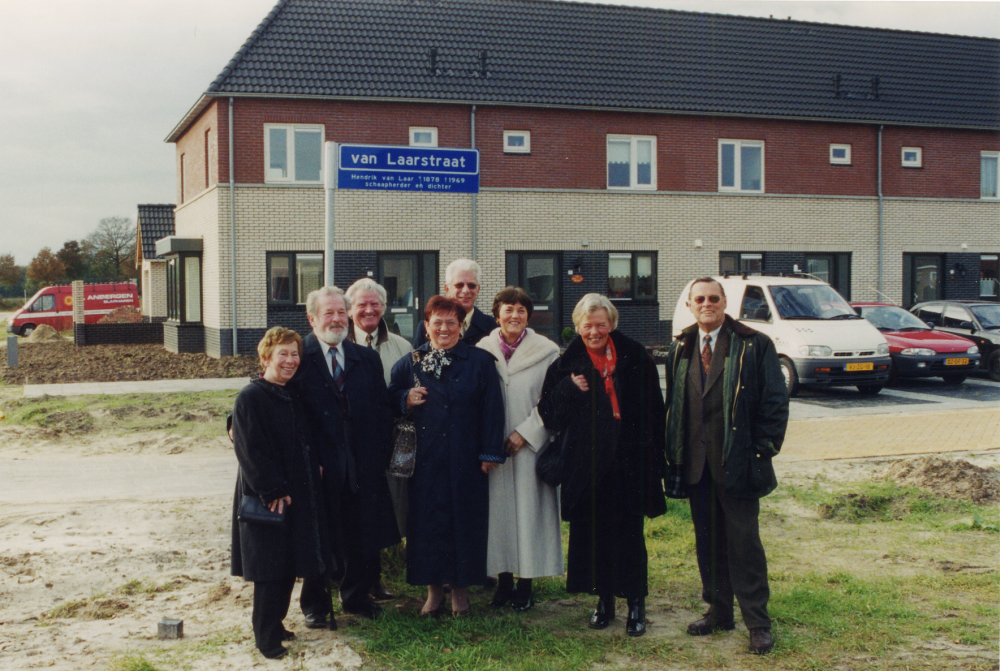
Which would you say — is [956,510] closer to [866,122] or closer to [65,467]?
[65,467]

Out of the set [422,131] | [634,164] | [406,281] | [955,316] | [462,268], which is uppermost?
[422,131]

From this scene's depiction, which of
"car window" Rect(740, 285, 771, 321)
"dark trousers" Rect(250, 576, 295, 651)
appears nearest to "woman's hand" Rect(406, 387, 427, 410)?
"dark trousers" Rect(250, 576, 295, 651)

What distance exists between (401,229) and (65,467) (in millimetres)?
12530

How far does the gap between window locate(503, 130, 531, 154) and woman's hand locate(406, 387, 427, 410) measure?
17359mm

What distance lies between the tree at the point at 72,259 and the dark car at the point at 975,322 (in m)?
60.0

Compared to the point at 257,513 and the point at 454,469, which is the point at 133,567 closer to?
the point at 257,513

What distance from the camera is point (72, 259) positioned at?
65.9m

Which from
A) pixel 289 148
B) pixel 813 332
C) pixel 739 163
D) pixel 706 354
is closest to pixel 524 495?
pixel 706 354

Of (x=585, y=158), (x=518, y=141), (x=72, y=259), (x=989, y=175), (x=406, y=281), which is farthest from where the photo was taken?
(x=72, y=259)

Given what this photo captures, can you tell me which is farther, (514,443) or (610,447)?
(514,443)

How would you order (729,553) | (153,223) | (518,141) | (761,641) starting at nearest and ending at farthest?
(761,641) → (729,553) → (518,141) → (153,223)

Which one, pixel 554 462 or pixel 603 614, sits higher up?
pixel 554 462

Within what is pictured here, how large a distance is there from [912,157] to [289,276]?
17.1m

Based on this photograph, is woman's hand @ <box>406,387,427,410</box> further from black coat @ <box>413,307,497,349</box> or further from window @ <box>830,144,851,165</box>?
window @ <box>830,144,851,165</box>
